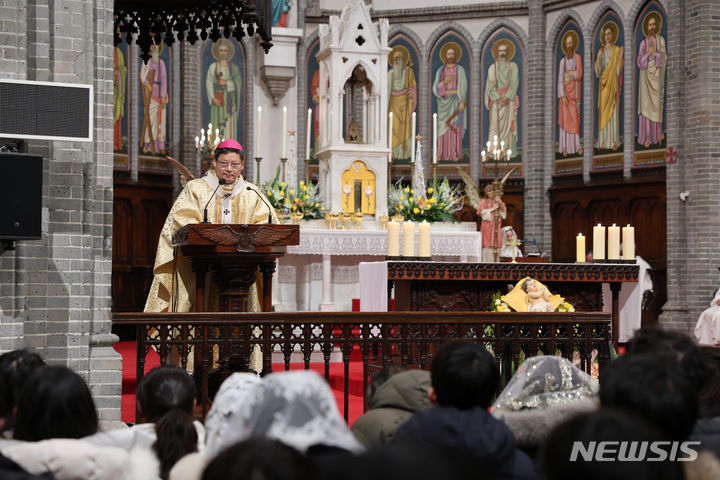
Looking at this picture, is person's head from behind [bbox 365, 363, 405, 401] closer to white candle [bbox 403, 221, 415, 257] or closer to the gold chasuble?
the gold chasuble

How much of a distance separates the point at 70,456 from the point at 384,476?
1.78 metres

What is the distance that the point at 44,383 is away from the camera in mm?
3092

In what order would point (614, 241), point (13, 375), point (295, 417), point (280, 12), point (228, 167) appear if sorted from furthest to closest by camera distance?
1. point (280, 12)
2. point (614, 241)
3. point (228, 167)
4. point (13, 375)
5. point (295, 417)

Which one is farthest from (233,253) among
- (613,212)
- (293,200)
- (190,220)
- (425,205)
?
(613,212)

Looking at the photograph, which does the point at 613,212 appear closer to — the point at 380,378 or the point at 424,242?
the point at 424,242

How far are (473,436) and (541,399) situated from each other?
106cm

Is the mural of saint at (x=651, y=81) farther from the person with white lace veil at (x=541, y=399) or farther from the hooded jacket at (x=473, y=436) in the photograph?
the hooded jacket at (x=473, y=436)

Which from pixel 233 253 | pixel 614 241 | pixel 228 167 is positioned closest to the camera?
pixel 233 253

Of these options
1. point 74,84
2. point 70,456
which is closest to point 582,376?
point 70,456

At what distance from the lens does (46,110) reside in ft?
21.0

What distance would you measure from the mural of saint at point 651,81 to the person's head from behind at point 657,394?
15359mm

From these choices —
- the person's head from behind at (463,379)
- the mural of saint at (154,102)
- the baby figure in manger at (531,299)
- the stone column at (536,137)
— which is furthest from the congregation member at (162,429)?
the stone column at (536,137)

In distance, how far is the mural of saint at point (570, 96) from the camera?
19.0 meters

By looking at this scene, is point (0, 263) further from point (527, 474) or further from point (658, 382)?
point (658, 382)
